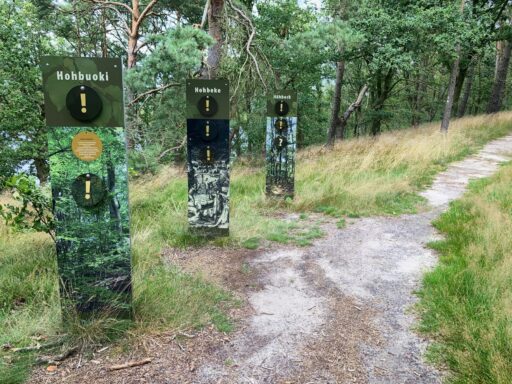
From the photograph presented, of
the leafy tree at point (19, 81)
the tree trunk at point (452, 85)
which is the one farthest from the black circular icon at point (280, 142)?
the leafy tree at point (19, 81)

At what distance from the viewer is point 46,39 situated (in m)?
13.6

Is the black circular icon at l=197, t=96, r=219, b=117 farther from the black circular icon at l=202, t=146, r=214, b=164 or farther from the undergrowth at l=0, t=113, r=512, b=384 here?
the undergrowth at l=0, t=113, r=512, b=384

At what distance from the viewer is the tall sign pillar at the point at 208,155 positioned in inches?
169

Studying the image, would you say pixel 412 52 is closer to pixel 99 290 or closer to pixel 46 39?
pixel 99 290

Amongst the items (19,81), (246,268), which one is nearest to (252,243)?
(246,268)

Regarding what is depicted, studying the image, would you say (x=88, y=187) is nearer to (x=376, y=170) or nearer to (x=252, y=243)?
(x=252, y=243)

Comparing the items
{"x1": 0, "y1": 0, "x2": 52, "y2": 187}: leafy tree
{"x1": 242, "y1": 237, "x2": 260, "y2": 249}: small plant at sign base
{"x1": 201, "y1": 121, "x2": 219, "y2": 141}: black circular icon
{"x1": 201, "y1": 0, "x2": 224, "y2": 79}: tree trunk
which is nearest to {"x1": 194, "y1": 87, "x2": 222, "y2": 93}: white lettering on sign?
{"x1": 201, "y1": 121, "x2": 219, "y2": 141}: black circular icon

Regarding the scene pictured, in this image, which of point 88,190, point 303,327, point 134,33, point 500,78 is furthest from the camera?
point 500,78

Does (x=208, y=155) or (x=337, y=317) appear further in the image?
(x=208, y=155)

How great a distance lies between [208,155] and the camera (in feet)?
14.7

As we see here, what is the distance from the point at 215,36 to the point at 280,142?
2.47m

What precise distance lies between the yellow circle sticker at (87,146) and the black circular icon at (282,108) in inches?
162

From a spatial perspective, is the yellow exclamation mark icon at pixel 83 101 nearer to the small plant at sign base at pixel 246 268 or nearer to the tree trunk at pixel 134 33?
the small plant at sign base at pixel 246 268

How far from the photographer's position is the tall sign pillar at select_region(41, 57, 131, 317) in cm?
231
